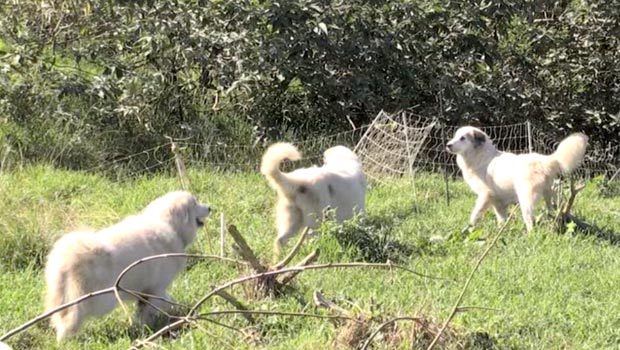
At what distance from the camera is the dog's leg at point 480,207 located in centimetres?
780

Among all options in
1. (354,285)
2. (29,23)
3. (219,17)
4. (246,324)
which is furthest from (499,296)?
(29,23)

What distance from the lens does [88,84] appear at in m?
10.1

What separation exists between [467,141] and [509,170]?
0.65m

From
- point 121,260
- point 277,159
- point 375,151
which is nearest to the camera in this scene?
point 121,260

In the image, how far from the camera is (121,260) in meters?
4.77

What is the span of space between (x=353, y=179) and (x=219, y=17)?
398 centimetres

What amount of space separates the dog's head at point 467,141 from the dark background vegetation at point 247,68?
233 centimetres

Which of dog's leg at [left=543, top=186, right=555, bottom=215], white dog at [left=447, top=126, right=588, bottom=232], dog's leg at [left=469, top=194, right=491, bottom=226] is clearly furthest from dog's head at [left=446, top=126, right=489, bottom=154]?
dog's leg at [left=543, top=186, right=555, bottom=215]

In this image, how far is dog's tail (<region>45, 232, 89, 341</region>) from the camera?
177 inches

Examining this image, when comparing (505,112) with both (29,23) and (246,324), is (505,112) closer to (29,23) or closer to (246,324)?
(29,23)

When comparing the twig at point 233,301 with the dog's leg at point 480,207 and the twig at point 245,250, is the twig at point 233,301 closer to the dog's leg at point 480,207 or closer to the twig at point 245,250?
the twig at point 245,250

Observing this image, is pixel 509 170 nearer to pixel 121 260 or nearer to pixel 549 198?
pixel 549 198

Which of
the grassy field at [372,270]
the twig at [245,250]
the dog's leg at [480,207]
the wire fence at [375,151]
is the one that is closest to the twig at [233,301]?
the grassy field at [372,270]

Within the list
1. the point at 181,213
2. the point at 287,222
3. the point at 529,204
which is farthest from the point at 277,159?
the point at 529,204
